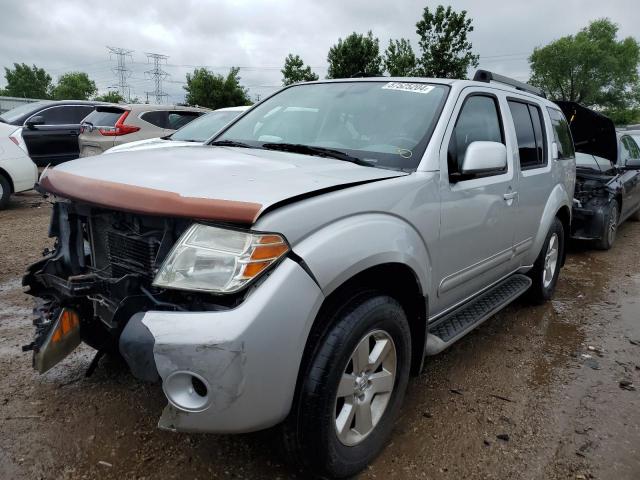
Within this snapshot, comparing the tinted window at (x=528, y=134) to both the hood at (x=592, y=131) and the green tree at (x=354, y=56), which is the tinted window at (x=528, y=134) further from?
the green tree at (x=354, y=56)

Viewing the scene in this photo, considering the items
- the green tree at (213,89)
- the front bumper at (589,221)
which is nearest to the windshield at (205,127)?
the front bumper at (589,221)

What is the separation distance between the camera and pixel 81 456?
2.27 metres

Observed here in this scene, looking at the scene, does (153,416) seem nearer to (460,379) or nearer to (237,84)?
(460,379)

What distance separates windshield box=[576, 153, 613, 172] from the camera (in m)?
7.27

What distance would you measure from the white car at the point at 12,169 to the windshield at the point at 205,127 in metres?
2.71

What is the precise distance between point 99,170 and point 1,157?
698 cm

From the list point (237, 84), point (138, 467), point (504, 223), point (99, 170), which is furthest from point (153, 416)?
point (237, 84)

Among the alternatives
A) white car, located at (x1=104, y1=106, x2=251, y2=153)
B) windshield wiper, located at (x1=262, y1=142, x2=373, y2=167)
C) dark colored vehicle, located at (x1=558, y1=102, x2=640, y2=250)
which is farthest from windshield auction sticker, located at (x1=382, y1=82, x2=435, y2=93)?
dark colored vehicle, located at (x1=558, y1=102, x2=640, y2=250)

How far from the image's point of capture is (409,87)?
10.0ft

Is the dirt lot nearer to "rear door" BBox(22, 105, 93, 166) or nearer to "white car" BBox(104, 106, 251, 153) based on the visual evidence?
"white car" BBox(104, 106, 251, 153)

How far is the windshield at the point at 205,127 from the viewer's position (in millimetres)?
7061

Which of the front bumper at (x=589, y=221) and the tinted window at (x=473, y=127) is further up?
the tinted window at (x=473, y=127)

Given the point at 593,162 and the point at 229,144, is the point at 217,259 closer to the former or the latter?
the point at 229,144

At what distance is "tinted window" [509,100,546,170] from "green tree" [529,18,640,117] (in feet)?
198
